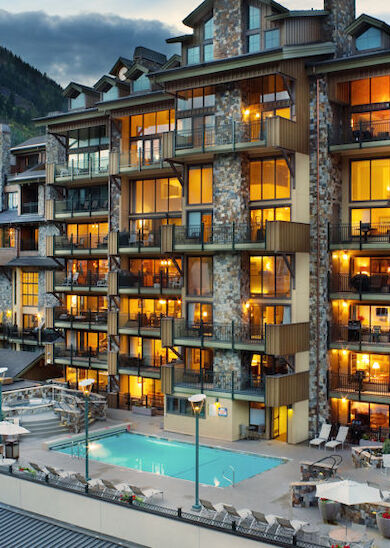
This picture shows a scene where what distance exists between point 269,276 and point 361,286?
4.52 m

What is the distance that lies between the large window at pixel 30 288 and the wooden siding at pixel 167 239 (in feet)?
62.6

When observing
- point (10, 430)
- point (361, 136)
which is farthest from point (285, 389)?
point (10, 430)

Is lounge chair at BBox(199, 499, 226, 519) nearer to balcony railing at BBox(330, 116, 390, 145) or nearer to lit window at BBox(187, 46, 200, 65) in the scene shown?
balcony railing at BBox(330, 116, 390, 145)

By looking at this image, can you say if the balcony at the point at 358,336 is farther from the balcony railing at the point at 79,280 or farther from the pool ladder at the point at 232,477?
the balcony railing at the point at 79,280

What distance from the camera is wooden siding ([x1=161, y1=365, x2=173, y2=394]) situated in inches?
1454

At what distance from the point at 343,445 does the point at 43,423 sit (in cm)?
1521

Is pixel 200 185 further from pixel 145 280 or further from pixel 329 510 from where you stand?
pixel 329 510

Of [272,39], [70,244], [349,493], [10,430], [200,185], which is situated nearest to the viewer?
[349,493]

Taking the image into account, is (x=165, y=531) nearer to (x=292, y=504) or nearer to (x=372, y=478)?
(x=292, y=504)

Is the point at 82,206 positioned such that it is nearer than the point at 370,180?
No

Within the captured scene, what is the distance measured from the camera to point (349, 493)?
20.9m

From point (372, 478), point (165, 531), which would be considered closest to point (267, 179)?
point (372, 478)

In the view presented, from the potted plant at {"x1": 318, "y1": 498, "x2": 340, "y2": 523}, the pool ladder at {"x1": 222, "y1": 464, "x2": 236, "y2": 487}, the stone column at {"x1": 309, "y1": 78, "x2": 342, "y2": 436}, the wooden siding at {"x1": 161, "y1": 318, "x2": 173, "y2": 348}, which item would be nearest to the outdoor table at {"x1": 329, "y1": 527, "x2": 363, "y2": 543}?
the potted plant at {"x1": 318, "y1": 498, "x2": 340, "y2": 523}

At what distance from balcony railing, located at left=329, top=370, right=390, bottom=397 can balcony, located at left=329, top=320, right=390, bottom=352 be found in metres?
1.31
